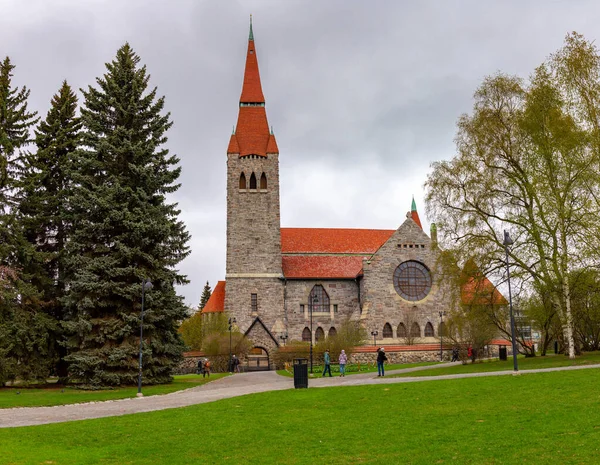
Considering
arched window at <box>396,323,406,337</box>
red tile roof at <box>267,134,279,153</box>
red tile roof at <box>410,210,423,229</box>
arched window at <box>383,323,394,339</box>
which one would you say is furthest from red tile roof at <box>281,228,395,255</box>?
arched window at <box>396,323,406,337</box>

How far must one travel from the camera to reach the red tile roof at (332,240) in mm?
53719

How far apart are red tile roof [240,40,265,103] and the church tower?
1.42 metres

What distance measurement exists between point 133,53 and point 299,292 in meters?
26.8

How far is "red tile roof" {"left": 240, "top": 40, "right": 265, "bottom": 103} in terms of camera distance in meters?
53.1

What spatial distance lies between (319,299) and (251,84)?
2123 cm

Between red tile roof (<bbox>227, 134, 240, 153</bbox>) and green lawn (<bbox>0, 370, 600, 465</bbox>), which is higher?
red tile roof (<bbox>227, 134, 240, 153</bbox>)

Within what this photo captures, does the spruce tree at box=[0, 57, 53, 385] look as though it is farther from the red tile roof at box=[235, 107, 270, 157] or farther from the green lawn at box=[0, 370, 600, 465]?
the red tile roof at box=[235, 107, 270, 157]

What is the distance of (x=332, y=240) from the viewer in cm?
5544

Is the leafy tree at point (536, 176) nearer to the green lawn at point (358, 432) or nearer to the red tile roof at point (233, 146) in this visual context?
the green lawn at point (358, 432)

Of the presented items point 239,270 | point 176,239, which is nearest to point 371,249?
point 239,270

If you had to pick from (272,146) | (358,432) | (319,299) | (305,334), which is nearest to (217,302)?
(305,334)

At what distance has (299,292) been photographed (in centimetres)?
4934

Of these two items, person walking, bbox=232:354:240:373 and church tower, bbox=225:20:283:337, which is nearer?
person walking, bbox=232:354:240:373

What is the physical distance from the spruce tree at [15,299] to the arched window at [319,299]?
26422mm
